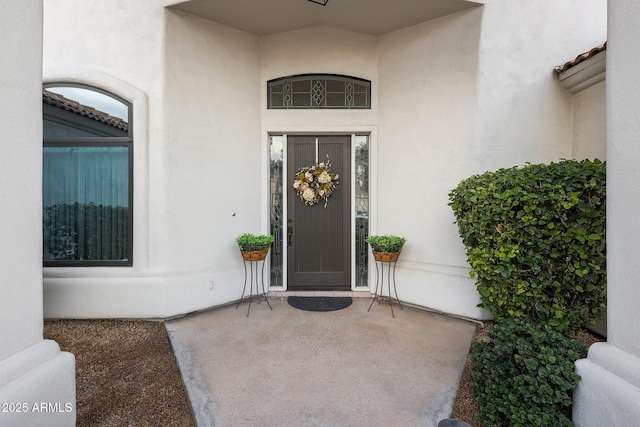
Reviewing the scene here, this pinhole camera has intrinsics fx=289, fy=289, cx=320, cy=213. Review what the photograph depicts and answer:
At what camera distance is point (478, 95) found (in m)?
3.56

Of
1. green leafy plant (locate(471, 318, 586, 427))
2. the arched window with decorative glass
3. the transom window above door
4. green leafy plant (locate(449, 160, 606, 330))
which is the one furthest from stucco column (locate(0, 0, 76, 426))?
green leafy plant (locate(449, 160, 606, 330))

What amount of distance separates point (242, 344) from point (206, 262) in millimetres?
1386

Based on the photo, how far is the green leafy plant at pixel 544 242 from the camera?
229 cm

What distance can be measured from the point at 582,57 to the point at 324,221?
3.62 m

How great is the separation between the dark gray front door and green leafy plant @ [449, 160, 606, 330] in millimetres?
2060

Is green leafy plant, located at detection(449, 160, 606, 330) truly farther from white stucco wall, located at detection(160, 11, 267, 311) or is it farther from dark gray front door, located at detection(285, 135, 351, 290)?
white stucco wall, located at detection(160, 11, 267, 311)

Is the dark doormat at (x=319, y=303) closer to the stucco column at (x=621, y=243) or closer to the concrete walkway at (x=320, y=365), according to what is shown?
the concrete walkway at (x=320, y=365)

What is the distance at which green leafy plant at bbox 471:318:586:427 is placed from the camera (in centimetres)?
170

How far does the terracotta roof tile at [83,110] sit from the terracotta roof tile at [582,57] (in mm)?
5321

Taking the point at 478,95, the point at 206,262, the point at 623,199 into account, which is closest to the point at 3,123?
the point at 206,262

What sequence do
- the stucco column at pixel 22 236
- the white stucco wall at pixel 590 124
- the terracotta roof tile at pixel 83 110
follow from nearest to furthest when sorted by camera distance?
the stucco column at pixel 22 236 → the white stucco wall at pixel 590 124 → the terracotta roof tile at pixel 83 110

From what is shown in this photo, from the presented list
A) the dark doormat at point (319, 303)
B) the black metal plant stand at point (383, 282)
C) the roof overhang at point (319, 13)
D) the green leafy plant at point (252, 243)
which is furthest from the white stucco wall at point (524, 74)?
the green leafy plant at point (252, 243)

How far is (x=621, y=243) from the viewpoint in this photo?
1560mm

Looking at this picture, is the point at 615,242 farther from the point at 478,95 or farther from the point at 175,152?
the point at 175,152
